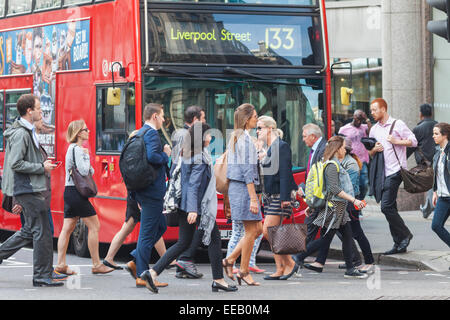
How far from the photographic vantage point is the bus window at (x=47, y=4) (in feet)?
44.4

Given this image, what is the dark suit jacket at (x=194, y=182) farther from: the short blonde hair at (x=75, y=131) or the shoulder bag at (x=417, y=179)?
the shoulder bag at (x=417, y=179)

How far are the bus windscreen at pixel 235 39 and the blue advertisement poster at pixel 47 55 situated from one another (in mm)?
1347

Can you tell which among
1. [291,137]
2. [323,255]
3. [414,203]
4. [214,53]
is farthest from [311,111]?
[414,203]

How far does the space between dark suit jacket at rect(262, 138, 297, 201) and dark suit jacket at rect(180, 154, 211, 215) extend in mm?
1056

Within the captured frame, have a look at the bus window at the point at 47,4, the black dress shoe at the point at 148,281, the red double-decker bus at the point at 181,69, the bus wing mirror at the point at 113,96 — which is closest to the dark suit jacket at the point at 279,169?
the red double-decker bus at the point at 181,69

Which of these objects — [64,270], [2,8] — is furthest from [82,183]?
[2,8]

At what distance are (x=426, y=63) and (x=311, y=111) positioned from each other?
6321 millimetres

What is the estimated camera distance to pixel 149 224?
9.53 meters

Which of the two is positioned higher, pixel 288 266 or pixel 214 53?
pixel 214 53

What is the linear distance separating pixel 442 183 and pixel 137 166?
11.9ft

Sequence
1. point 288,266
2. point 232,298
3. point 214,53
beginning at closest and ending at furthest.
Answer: point 232,298 < point 288,266 < point 214,53

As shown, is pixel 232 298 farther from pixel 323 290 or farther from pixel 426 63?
pixel 426 63

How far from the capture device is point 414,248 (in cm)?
1270

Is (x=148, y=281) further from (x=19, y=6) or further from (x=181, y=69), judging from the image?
(x=19, y=6)
